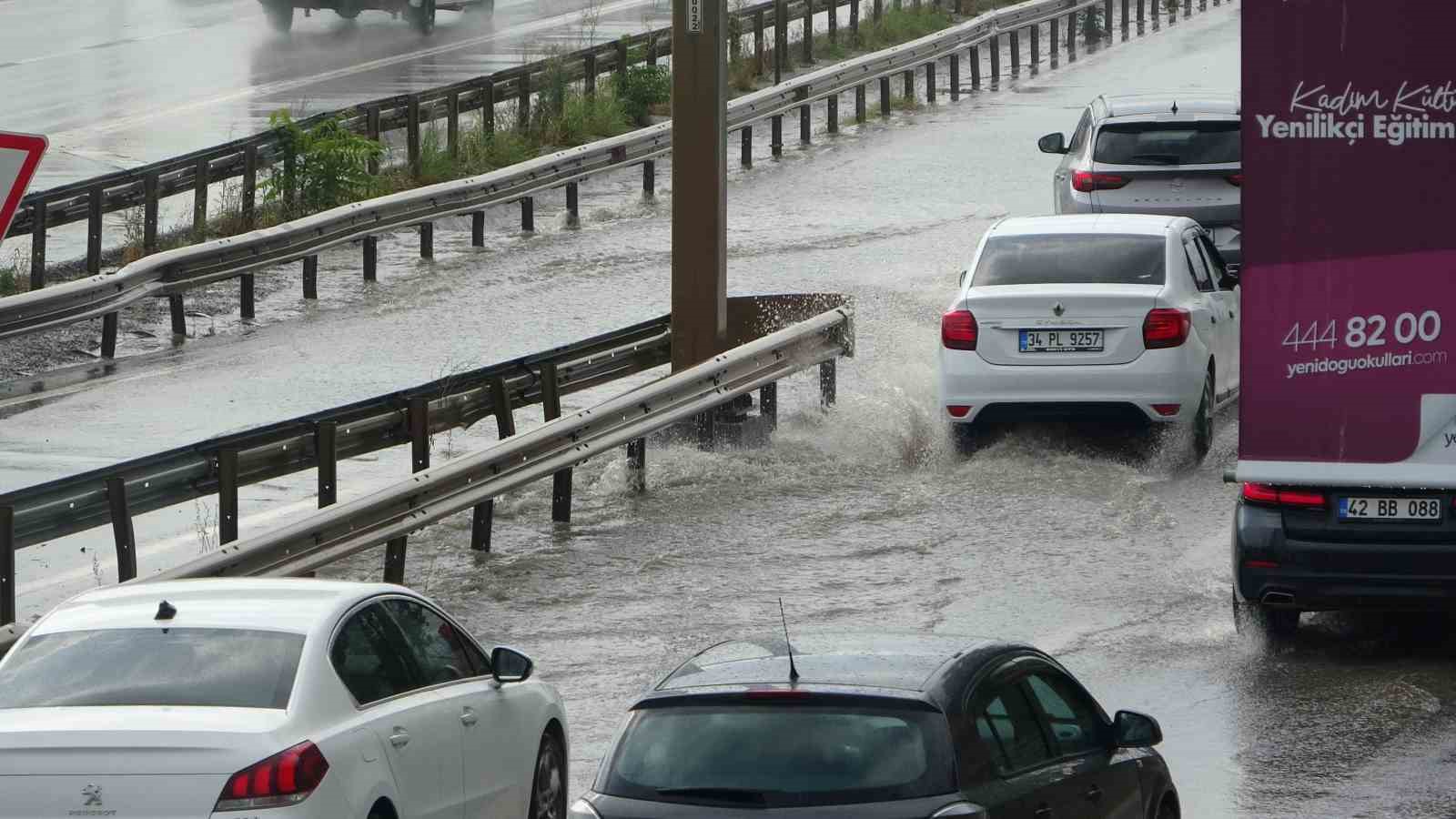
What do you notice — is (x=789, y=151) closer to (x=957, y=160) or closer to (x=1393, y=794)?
(x=957, y=160)

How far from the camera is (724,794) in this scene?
21.5ft

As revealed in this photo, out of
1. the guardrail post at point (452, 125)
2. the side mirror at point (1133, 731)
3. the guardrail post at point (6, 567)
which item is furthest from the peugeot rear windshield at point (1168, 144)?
the side mirror at point (1133, 731)

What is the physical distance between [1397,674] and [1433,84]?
2.71m

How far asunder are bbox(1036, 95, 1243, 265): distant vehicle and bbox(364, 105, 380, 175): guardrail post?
29.3 ft

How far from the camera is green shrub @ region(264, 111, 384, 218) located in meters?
25.2

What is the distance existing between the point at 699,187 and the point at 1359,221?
729cm

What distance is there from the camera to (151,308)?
72.4ft

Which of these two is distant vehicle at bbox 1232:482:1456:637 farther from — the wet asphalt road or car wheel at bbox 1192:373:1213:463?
car wheel at bbox 1192:373:1213:463

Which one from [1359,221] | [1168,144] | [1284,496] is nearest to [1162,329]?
[1284,496]

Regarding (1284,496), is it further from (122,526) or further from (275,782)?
(275,782)

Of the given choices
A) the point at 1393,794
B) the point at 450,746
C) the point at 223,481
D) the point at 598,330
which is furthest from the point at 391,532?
the point at 598,330

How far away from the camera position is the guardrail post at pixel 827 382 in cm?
1864

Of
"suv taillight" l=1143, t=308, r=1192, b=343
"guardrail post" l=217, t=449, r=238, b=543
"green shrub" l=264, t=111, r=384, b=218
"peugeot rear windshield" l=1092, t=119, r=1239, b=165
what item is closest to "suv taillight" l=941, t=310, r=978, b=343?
"suv taillight" l=1143, t=308, r=1192, b=343

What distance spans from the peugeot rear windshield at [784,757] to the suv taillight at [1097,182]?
→ 47.9ft
